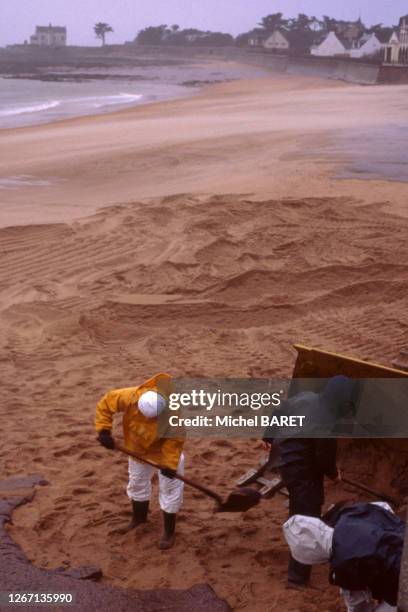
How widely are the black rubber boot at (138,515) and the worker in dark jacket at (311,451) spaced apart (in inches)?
39.3

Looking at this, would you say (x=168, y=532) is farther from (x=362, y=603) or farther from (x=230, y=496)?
(x=362, y=603)

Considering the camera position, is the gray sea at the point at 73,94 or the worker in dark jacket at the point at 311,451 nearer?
the worker in dark jacket at the point at 311,451

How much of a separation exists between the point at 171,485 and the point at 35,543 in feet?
2.98

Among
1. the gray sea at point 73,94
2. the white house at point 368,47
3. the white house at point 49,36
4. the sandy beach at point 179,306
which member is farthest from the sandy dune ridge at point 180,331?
the white house at point 49,36

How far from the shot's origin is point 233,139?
66.1 feet

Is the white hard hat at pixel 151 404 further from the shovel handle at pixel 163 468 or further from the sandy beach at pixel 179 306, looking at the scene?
the sandy beach at pixel 179 306

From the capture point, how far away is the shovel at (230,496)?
4664 millimetres

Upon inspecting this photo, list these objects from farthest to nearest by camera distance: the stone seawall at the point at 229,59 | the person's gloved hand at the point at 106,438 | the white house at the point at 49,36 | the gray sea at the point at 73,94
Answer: the white house at the point at 49,36 < the stone seawall at the point at 229,59 < the gray sea at the point at 73,94 < the person's gloved hand at the point at 106,438

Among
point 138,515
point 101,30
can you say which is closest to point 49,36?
point 101,30

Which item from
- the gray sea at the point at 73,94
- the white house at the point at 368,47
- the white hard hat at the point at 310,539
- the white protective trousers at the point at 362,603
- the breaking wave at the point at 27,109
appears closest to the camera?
the white protective trousers at the point at 362,603

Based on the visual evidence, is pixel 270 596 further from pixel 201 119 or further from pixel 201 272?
pixel 201 119

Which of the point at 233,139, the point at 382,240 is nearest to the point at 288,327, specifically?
the point at 382,240

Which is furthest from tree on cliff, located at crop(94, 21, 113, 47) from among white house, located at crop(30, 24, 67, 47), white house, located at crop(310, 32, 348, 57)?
white house, located at crop(310, 32, 348, 57)

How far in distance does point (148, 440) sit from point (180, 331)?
382 cm
